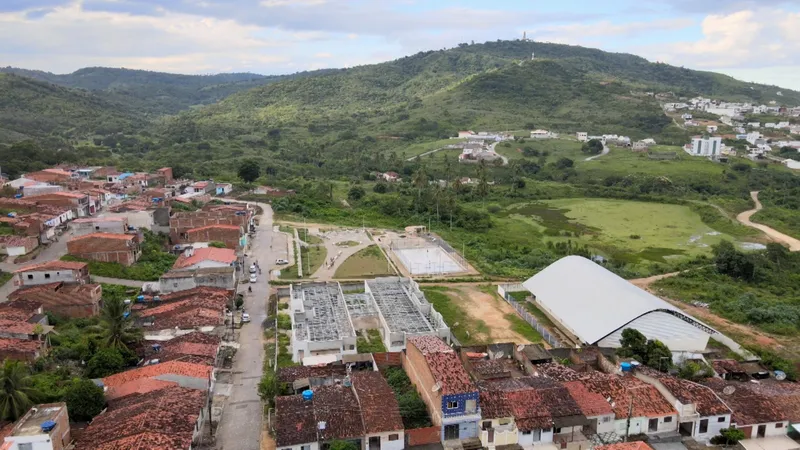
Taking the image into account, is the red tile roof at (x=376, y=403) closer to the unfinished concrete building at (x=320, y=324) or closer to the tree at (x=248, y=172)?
the unfinished concrete building at (x=320, y=324)

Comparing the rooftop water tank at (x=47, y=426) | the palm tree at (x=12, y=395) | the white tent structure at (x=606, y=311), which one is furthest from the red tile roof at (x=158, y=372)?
the white tent structure at (x=606, y=311)

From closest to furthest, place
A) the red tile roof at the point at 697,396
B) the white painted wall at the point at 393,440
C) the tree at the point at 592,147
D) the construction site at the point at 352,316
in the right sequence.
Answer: the white painted wall at the point at 393,440, the red tile roof at the point at 697,396, the construction site at the point at 352,316, the tree at the point at 592,147


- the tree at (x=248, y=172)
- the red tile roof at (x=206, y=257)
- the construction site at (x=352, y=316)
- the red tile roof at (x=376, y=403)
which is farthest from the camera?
the tree at (x=248, y=172)

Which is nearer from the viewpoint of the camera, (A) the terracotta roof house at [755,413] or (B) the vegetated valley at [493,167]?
(A) the terracotta roof house at [755,413]

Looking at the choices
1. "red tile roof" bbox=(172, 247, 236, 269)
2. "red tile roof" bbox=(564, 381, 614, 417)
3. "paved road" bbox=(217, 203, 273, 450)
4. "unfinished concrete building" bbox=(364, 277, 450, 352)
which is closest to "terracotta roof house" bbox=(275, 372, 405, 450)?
"paved road" bbox=(217, 203, 273, 450)

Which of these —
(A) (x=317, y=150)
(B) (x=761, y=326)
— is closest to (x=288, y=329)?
(B) (x=761, y=326)

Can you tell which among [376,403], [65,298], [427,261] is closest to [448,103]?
[427,261]

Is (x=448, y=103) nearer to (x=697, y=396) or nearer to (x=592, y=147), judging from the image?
(x=592, y=147)

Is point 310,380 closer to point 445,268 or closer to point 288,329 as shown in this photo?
point 288,329

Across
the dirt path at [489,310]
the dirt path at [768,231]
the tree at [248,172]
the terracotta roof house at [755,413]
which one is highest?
the tree at [248,172]
